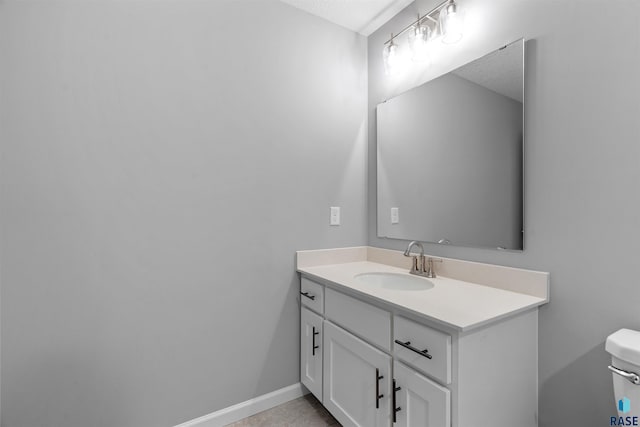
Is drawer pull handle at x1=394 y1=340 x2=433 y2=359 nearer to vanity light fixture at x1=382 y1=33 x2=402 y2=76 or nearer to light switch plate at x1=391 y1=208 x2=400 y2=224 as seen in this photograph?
light switch plate at x1=391 y1=208 x2=400 y2=224

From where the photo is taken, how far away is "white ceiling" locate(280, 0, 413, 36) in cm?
178

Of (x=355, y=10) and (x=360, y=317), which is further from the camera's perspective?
(x=355, y=10)

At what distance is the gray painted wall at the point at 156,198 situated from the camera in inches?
47.8

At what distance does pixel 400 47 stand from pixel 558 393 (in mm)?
1937

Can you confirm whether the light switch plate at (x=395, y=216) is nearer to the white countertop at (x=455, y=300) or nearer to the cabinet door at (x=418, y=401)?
the white countertop at (x=455, y=300)

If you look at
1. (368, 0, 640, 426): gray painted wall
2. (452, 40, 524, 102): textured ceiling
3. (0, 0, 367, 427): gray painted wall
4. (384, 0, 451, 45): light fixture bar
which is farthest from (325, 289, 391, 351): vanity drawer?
(384, 0, 451, 45): light fixture bar

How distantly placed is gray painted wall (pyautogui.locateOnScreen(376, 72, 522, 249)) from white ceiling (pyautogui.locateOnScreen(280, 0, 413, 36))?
53cm

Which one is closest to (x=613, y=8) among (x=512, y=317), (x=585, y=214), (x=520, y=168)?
(x=520, y=168)

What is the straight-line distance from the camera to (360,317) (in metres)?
1.34

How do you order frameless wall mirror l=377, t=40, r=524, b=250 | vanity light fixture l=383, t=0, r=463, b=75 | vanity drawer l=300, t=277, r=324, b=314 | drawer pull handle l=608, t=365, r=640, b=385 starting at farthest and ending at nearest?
vanity drawer l=300, t=277, r=324, b=314 < vanity light fixture l=383, t=0, r=463, b=75 < frameless wall mirror l=377, t=40, r=524, b=250 < drawer pull handle l=608, t=365, r=640, b=385

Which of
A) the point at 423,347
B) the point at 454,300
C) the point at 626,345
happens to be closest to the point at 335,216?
the point at 454,300

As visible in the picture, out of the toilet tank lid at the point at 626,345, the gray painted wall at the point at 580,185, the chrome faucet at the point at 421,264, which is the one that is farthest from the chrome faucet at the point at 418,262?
the toilet tank lid at the point at 626,345

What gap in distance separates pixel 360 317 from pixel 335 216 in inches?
30.9

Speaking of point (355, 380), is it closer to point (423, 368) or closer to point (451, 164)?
point (423, 368)
